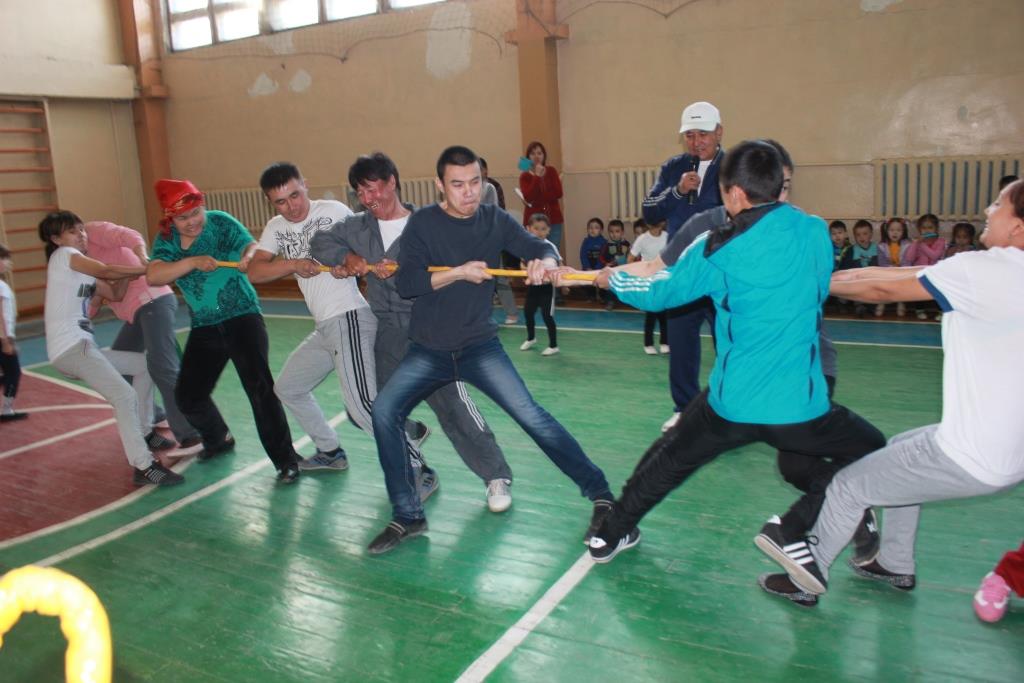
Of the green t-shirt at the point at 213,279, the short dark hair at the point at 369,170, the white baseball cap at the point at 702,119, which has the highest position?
the white baseball cap at the point at 702,119

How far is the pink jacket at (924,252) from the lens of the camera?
8.80 meters

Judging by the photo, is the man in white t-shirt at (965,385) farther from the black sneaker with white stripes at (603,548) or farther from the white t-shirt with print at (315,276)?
the white t-shirt with print at (315,276)

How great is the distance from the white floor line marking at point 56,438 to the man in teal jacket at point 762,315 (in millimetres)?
5013

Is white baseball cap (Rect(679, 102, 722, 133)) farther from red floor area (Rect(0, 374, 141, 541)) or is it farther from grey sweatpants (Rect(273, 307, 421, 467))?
red floor area (Rect(0, 374, 141, 541))

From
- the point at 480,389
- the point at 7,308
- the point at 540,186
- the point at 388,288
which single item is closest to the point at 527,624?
the point at 480,389

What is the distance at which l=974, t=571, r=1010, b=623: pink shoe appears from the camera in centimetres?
315

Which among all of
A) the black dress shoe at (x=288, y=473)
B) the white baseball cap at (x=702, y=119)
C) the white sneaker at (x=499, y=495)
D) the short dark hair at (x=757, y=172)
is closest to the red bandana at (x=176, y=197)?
the black dress shoe at (x=288, y=473)

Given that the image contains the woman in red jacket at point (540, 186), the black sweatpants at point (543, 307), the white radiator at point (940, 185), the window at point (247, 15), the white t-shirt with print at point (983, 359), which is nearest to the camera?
the white t-shirt with print at point (983, 359)

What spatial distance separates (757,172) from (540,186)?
26.0 ft

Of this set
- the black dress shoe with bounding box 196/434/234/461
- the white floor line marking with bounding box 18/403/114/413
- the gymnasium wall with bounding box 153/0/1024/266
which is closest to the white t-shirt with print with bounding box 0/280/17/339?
the white floor line marking with bounding box 18/403/114/413

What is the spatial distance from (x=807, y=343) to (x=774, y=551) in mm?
854

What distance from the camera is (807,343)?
3.00 metres

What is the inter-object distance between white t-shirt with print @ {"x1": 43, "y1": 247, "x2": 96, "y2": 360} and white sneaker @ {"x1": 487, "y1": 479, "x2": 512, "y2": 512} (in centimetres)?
273

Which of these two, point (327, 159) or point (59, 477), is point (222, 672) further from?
point (327, 159)
